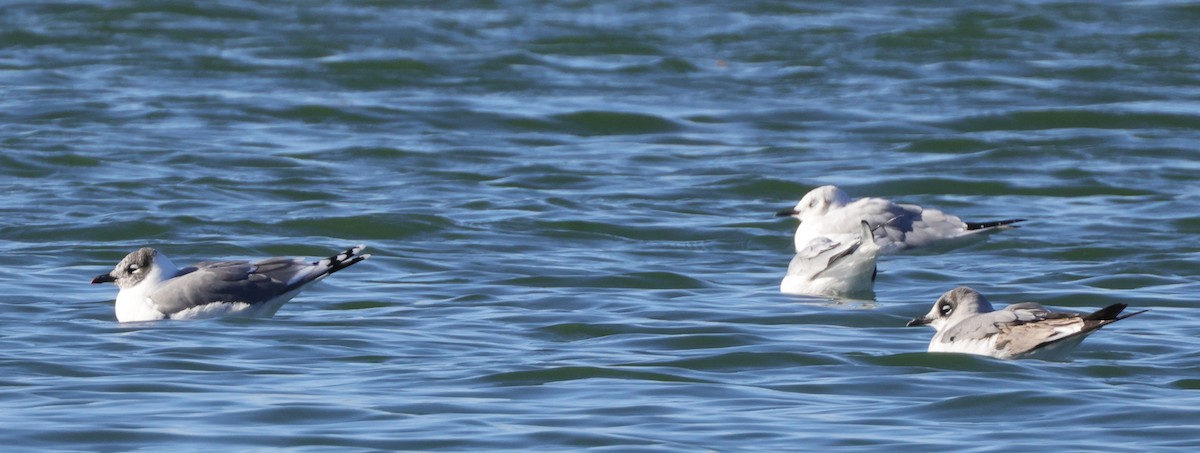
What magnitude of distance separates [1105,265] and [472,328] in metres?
4.45

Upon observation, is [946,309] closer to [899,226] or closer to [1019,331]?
[1019,331]

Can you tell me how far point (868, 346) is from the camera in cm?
948

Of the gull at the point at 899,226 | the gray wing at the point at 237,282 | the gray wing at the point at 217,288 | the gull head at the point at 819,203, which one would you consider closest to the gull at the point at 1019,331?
the gray wing at the point at 237,282

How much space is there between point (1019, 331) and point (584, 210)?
244 inches

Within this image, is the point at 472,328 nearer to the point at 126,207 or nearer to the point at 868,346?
the point at 868,346

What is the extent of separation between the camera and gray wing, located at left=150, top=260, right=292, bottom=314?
33.7 feet

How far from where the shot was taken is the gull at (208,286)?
1029 cm

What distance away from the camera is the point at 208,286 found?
10328 millimetres

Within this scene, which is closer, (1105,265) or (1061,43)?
(1105,265)

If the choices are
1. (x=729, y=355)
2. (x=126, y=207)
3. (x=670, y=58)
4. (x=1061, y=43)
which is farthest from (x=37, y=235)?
(x=1061, y=43)

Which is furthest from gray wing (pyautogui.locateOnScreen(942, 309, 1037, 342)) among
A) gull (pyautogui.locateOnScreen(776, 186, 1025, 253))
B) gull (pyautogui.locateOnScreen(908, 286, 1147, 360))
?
gull (pyautogui.locateOnScreen(776, 186, 1025, 253))

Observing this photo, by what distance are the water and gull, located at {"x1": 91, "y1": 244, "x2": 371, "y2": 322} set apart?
0.50 feet

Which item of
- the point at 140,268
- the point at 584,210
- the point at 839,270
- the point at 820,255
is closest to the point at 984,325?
the point at 839,270

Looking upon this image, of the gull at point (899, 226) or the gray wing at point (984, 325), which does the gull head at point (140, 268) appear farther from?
the gull at point (899, 226)
